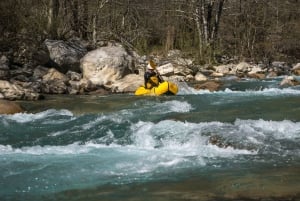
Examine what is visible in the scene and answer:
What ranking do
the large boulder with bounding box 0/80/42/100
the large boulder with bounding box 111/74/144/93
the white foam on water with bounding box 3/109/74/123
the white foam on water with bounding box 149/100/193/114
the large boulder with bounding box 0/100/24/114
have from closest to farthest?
the white foam on water with bounding box 3/109/74/123 < the white foam on water with bounding box 149/100/193/114 < the large boulder with bounding box 0/100/24/114 < the large boulder with bounding box 0/80/42/100 < the large boulder with bounding box 111/74/144/93

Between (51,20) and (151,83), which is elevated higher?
(51,20)

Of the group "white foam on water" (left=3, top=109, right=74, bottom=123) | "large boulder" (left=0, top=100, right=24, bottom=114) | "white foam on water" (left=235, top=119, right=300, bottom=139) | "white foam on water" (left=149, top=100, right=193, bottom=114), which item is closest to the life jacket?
"white foam on water" (left=149, top=100, right=193, bottom=114)

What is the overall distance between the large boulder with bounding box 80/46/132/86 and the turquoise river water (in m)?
2.86

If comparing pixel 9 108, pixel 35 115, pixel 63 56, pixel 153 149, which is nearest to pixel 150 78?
pixel 35 115

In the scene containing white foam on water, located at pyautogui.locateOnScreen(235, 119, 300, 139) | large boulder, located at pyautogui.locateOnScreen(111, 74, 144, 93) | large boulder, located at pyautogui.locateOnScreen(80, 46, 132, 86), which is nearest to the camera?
white foam on water, located at pyautogui.locateOnScreen(235, 119, 300, 139)

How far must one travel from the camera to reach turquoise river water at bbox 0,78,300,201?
4.98 m

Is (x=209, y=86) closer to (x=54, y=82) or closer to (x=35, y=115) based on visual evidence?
(x=54, y=82)

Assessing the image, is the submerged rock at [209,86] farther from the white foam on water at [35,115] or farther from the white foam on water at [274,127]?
the white foam on water at [274,127]

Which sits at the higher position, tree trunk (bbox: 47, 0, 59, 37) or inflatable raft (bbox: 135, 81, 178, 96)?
tree trunk (bbox: 47, 0, 59, 37)

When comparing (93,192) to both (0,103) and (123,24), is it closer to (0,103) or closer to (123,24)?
(0,103)

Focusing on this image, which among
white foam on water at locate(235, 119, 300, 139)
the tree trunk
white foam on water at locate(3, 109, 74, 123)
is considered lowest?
white foam on water at locate(3, 109, 74, 123)

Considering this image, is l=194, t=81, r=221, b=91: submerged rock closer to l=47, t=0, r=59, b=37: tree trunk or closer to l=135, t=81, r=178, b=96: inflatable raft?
l=135, t=81, r=178, b=96: inflatable raft

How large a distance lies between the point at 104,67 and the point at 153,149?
776 cm

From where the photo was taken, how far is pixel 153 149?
284 inches
